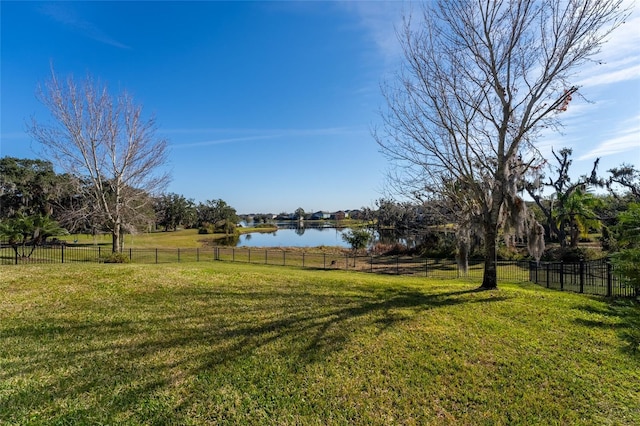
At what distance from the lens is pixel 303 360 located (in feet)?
14.7

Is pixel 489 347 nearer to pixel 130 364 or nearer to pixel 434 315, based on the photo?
pixel 434 315

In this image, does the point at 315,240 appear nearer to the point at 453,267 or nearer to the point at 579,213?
the point at 453,267

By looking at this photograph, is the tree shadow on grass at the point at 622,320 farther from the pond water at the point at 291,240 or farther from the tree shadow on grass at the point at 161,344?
the pond water at the point at 291,240

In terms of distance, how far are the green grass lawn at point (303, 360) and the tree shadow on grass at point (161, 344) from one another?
0.02m

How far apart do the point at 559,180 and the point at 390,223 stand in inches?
929

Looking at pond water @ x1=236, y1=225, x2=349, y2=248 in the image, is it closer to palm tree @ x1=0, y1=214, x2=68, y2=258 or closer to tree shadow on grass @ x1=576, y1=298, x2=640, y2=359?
palm tree @ x1=0, y1=214, x2=68, y2=258

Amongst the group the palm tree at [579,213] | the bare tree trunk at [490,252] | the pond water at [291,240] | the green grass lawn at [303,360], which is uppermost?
the palm tree at [579,213]

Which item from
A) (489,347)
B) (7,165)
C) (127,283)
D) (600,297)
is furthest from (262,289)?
(7,165)

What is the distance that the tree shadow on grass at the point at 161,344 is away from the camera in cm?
351

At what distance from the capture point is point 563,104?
859 centimetres

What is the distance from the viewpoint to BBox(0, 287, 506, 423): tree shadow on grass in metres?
3.51

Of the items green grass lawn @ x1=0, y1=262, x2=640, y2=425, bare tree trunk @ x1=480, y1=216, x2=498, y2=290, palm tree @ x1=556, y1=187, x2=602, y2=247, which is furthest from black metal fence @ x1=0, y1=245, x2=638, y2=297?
palm tree @ x1=556, y1=187, x2=602, y2=247

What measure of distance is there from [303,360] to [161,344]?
6.97 ft

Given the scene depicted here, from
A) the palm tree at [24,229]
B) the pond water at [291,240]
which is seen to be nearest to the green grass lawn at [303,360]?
the palm tree at [24,229]
